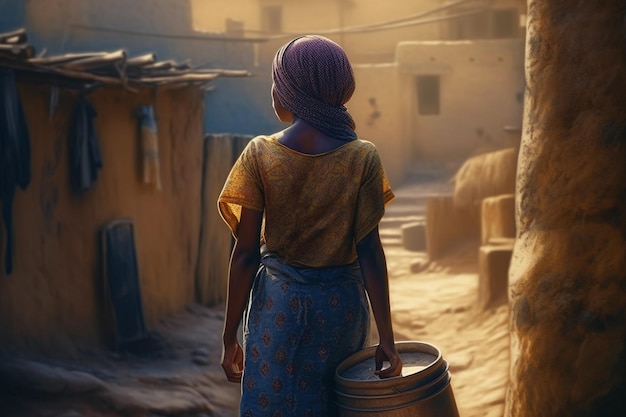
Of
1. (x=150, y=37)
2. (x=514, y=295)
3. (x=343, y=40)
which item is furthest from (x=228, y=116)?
(x=514, y=295)

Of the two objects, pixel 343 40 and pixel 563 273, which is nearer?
pixel 563 273

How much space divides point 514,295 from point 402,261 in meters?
10.3

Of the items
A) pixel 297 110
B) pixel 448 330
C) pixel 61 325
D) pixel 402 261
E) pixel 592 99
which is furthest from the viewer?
pixel 402 261

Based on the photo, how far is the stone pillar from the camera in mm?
3520

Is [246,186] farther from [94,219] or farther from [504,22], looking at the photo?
[504,22]

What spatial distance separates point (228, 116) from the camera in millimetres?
20047

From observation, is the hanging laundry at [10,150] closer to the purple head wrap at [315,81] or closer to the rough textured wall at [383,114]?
the purple head wrap at [315,81]

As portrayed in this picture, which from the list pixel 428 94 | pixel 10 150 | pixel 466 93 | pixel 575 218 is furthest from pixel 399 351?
pixel 428 94

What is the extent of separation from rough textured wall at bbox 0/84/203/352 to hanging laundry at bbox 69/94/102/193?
0.07m

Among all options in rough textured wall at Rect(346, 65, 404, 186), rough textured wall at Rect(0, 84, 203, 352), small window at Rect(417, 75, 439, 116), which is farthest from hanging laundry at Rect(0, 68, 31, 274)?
small window at Rect(417, 75, 439, 116)

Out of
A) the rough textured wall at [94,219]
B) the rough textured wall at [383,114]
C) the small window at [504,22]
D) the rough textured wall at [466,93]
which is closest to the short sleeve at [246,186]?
the rough textured wall at [94,219]

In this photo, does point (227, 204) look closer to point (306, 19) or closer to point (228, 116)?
point (228, 116)

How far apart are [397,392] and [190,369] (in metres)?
5.13

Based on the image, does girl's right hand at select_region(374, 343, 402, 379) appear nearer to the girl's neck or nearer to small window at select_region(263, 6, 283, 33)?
the girl's neck
